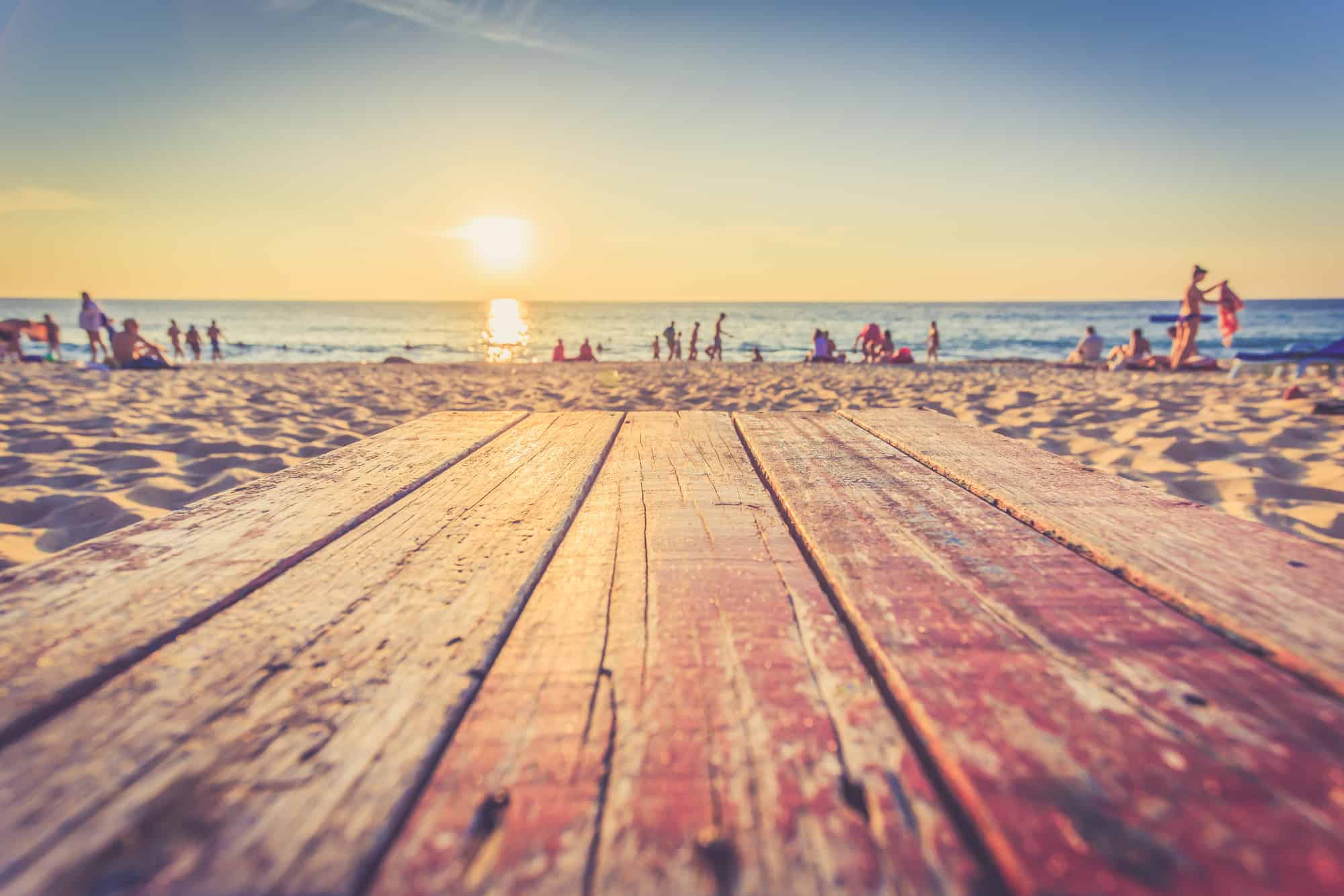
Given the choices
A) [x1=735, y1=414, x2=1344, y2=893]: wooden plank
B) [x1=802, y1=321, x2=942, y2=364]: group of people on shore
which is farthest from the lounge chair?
[x1=735, y1=414, x2=1344, y2=893]: wooden plank

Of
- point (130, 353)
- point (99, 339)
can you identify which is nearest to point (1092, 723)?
point (130, 353)

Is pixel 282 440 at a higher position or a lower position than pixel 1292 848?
lower

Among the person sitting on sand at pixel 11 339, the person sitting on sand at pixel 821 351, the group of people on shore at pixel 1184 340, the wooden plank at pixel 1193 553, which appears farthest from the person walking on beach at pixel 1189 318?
the person sitting on sand at pixel 11 339

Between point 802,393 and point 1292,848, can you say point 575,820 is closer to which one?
point 1292,848

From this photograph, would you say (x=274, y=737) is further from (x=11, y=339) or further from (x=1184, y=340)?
(x=11, y=339)

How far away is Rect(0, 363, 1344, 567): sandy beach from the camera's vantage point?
10.6 ft

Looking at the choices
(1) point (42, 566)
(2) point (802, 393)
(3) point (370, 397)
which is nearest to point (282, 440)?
(3) point (370, 397)

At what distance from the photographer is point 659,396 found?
8547 mm

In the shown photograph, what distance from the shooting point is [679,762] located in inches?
22.5

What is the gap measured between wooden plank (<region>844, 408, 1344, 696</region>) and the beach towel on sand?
35.9ft

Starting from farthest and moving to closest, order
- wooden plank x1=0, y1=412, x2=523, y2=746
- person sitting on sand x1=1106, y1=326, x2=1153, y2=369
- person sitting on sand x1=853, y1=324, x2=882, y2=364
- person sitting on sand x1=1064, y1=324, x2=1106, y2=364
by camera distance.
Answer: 1. person sitting on sand x1=853, y1=324, x2=882, y2=364
2. person sitting on sand x1=1064, y1=324, x2=1106, y2=364
3. person sitting on sand x1=1106, y1=326, x2=1153, y2=369
4. wooden plank x1=0, y1=412, x2=523, y2=746

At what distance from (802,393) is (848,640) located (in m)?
8.07

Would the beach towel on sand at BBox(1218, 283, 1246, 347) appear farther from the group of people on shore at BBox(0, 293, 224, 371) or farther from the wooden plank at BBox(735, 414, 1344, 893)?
the group of people on shore at BBox(0, 293, 224, 371)

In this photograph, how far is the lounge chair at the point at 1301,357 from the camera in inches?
334
